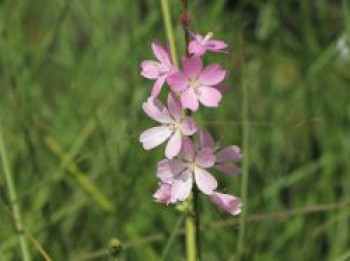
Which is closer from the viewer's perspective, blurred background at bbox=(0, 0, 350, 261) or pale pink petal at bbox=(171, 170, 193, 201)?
pale pink petal at bbox=(171, 170, 193, 201)

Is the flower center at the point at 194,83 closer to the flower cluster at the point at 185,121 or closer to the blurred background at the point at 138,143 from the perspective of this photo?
the flower cluster at the point at 185,121

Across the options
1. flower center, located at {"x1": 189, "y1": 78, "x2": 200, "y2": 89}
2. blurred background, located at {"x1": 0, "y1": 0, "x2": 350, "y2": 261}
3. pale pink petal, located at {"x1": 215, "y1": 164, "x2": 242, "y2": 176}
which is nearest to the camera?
flower center, located at {"x1": 189, "y1": 78, "x2": 200, "y2": 89}

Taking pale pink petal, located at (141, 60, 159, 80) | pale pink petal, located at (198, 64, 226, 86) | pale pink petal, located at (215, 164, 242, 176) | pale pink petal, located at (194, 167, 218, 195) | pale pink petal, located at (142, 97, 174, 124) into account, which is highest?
pale pink petal, located at (141, 60, 159, 80)

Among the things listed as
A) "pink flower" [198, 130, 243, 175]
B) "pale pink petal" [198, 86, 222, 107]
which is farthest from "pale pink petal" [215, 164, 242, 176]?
"pale pink petal" [198, 86, 222, 107]

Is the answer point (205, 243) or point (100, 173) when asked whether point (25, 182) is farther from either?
point (205, 243)

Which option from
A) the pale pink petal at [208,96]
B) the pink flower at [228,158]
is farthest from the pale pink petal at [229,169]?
the pale pink petal at [208,96]

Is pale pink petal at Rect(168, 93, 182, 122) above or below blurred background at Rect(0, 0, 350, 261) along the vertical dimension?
below

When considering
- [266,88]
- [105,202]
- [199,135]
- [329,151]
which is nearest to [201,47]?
[199,135]

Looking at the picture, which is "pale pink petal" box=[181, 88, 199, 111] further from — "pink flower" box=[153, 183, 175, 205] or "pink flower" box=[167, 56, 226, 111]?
"pink flower" box=[153, 183, 175, 205]
